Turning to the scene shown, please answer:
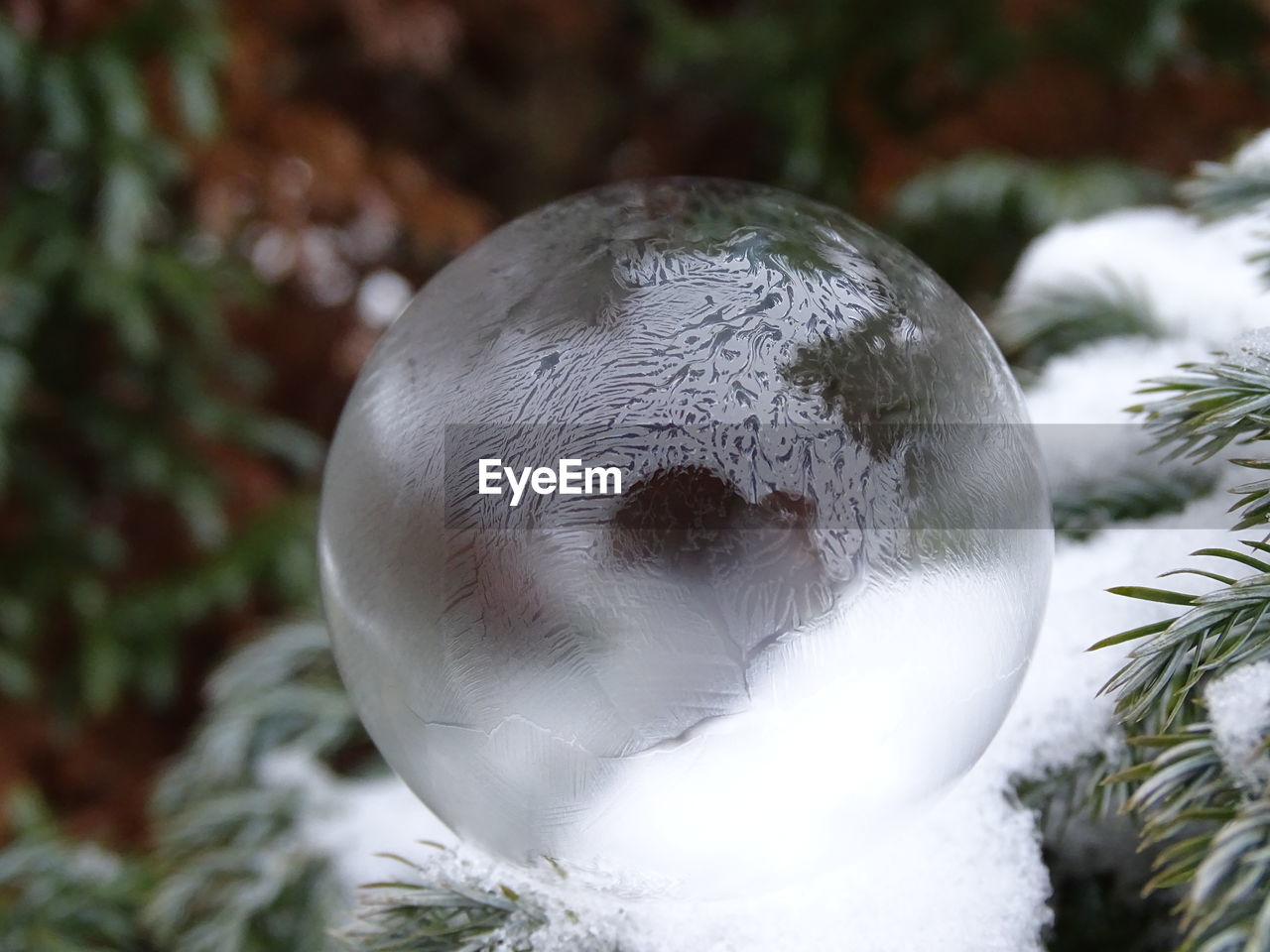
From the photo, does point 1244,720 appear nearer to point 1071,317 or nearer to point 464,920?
point 464,920

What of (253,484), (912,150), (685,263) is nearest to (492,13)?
(912,150)

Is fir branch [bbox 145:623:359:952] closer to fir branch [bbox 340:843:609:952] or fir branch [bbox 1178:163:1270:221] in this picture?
fir branch [bbox 340:843:609:952]

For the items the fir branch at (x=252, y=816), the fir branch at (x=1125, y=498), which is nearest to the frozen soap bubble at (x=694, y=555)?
the fir branch at (x=1125, y=498)

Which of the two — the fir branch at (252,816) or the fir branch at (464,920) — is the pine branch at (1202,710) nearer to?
the fir branch at (464,920)

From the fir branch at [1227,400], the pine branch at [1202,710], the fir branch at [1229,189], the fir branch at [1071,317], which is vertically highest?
the fir branch at [1229,189]

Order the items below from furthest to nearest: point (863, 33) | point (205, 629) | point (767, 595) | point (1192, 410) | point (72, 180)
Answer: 1. point (863, 33)
2. point (205, 629)
3. point (72, 180)
4. point (1192, 410)
5. point (767, 595)

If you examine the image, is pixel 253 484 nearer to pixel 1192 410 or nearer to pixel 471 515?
pixel 471 515

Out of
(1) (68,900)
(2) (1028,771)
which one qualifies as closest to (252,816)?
(1) (68,900)
